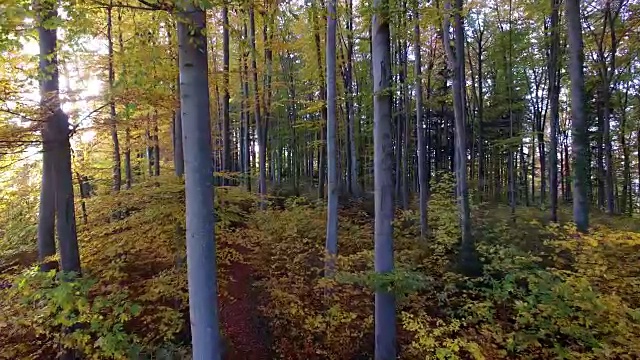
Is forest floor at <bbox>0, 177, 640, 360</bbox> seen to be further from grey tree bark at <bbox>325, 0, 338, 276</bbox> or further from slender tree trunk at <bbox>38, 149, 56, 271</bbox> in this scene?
grey tree bark at <bbox>325, 0, 338, 276</bbox>

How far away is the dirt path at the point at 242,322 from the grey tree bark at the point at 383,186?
99.4 inches

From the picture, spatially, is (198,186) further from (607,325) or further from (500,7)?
(500,7)

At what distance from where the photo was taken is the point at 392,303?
443cm

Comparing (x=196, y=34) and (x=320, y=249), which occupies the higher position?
(x=196, y=34)

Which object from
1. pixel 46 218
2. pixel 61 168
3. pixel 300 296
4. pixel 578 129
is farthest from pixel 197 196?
pixel 578 129

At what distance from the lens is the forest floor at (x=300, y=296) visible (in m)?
4.21

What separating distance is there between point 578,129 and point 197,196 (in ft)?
22.9

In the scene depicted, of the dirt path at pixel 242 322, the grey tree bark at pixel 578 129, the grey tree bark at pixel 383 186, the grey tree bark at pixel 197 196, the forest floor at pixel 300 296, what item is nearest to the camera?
the grey tree bark at pixel 197 196

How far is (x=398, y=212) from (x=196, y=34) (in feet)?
33.9

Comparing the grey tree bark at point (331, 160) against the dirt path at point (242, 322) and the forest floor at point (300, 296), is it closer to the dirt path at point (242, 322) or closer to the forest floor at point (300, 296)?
the forest floor at point (300, 296)

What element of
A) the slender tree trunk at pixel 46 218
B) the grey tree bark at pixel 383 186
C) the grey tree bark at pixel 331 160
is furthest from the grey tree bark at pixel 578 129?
the slender tree trunk at pixel 46 218

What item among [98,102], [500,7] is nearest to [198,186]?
[98,102]

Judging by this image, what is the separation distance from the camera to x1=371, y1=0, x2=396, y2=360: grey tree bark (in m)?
4.34

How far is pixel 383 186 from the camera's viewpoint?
4.41m
